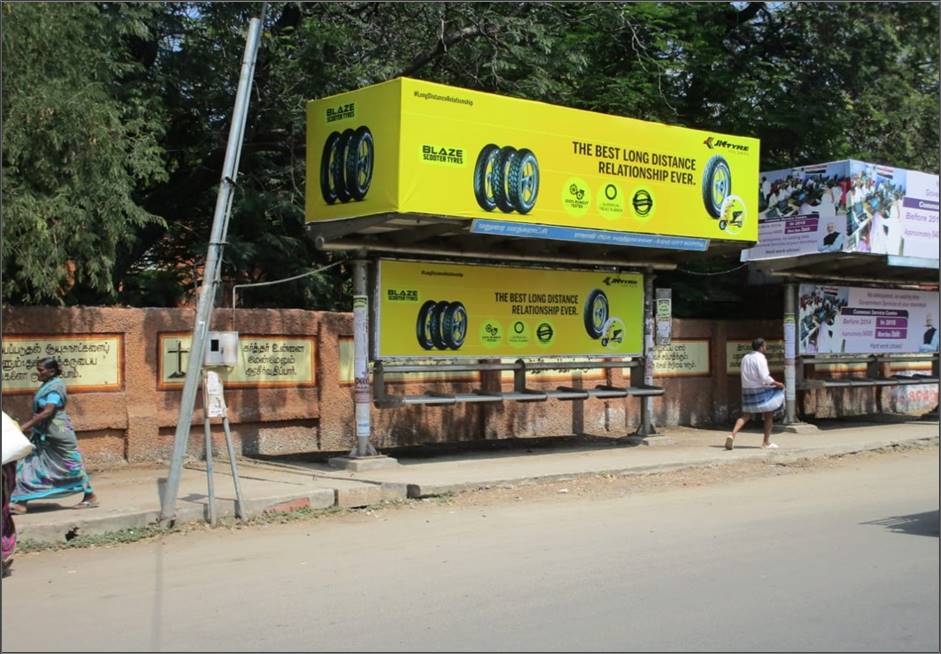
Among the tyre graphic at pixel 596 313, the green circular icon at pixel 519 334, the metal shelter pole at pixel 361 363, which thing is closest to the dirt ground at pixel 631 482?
the metal shelter pole at pixel 361 363

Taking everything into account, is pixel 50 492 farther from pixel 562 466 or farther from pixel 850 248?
pixel 850 248

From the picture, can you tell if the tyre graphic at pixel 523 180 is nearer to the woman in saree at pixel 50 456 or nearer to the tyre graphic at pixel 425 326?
the tyre graphic at pixel 425 326

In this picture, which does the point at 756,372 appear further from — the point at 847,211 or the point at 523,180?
the point at 523,180

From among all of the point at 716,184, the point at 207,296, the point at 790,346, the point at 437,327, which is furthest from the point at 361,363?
the point at 790,346

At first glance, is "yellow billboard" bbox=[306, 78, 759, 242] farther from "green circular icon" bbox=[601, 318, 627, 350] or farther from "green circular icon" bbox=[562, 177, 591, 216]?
"green circular icon" bbox=[601, 318, 627, 350]

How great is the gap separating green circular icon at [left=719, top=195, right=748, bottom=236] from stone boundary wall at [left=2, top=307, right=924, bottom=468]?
3.54 m

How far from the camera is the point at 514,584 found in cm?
781

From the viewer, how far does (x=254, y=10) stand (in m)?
16.5

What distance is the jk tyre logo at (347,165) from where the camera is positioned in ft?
43.0

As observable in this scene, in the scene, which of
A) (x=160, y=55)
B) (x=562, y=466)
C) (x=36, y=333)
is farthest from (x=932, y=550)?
(x=160, y=55)

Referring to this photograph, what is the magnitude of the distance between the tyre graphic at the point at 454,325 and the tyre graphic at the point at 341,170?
8.04 ft

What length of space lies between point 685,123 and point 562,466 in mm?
10544

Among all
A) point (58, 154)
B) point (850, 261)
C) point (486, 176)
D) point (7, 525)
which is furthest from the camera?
point (850, 261)

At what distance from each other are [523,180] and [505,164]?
0.38m
